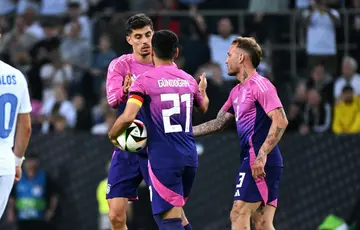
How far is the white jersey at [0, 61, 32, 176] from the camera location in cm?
955

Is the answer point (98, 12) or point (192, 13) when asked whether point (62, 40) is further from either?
point (192, 13)

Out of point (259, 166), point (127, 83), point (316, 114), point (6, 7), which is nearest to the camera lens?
point (259, 166)

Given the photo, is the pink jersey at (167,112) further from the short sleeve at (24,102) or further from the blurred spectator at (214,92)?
the blurred spectator at (214,92)

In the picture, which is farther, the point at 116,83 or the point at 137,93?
the point at 116,83

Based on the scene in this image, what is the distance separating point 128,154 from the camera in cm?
1066

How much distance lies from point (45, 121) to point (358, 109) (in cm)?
563

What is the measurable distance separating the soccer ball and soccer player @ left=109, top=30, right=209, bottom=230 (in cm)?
8

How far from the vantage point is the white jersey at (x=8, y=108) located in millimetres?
9547

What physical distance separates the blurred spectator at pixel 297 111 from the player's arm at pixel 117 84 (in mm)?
6936

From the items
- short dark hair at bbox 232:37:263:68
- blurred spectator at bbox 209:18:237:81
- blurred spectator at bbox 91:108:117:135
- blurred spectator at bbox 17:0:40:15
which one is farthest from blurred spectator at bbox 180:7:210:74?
short dark hair at bbox 232:37:263:68

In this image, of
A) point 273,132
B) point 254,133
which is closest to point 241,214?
point 254,133

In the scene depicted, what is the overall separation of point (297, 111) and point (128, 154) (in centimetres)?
696

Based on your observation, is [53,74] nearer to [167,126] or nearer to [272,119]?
[272,119]

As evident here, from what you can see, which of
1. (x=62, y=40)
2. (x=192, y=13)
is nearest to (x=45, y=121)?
(x=62, y=40)
